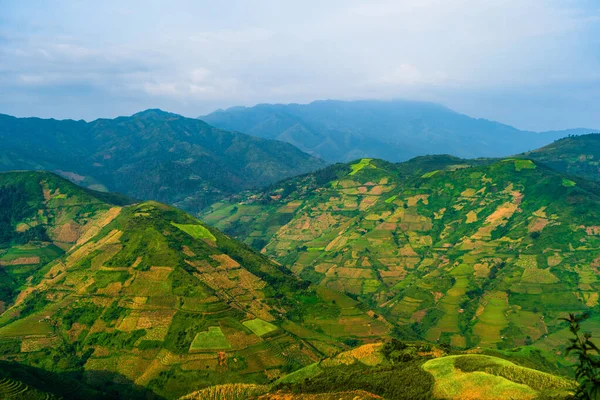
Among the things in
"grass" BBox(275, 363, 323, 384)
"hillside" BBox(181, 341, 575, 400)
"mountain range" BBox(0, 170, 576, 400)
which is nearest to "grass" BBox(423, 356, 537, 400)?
"hillside" BBox(181, 341, 575, 400)

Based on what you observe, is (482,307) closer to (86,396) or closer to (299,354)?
(299,354)

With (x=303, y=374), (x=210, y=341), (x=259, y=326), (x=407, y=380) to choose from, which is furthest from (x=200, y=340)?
(x=407, y=380)

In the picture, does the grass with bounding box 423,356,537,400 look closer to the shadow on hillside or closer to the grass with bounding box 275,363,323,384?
the grass with bounding box 275,363,323,384

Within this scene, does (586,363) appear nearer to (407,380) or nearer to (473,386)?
(473,386)

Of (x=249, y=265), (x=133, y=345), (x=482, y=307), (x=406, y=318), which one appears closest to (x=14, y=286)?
(x=133, y=345)

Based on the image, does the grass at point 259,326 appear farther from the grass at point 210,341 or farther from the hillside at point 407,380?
the hillside at point 407,380
